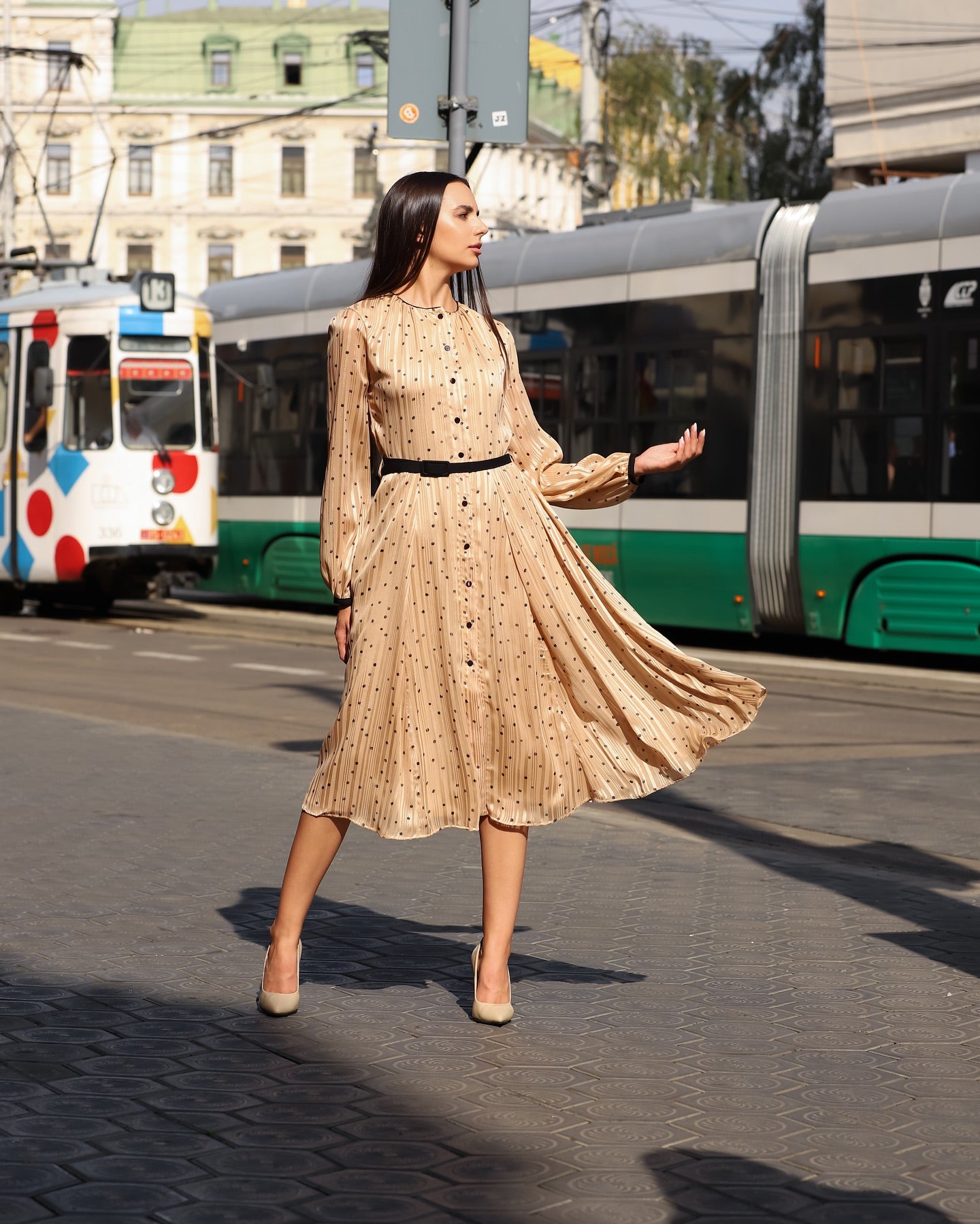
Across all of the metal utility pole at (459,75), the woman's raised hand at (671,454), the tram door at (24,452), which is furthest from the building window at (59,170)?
the woman's raised hand at (671,454)

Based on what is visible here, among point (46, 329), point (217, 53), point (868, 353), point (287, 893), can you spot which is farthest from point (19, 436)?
point (217, 53)

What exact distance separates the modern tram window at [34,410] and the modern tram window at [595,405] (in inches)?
231

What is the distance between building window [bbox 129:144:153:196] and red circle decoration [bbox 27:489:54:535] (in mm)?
60276

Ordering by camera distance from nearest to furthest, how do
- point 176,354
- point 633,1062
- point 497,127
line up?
1. point 633,1062
2. point 497,127
3. point 176,354

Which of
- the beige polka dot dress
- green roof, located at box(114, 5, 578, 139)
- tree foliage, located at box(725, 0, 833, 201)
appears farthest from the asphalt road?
green roof, located at box(114, 5, 578, 139)

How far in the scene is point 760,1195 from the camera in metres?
3.32

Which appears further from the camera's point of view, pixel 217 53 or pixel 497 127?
pixel 217 53

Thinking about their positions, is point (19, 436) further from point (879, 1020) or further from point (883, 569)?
point (879, 1020)

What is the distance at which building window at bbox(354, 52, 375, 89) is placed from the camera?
78.0m

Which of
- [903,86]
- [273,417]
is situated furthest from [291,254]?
[273,417]

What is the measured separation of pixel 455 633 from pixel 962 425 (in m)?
10.3

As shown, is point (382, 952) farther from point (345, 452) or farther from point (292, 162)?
point (292, 162)

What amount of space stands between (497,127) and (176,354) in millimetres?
11519

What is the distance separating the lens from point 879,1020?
4.59 metres
